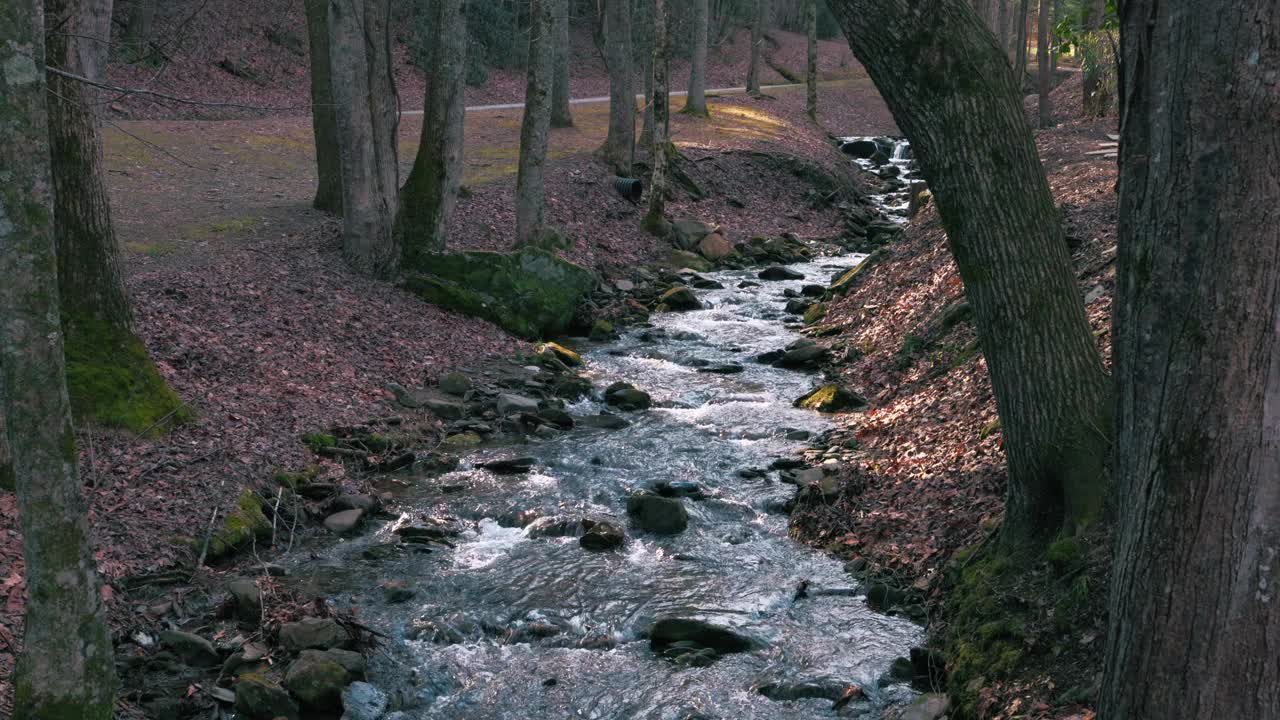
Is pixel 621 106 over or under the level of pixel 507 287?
over

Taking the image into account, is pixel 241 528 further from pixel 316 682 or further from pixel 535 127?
pixel 535 127

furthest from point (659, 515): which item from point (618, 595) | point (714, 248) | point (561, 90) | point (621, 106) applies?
point (561, 90)

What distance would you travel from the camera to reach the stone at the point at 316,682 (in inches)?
246

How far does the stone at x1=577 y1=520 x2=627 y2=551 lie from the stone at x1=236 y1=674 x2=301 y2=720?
3080mm

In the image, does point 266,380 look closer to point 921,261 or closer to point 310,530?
point 310,530

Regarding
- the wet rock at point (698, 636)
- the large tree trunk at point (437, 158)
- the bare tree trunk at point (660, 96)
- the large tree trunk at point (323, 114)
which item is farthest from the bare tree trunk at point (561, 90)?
the wet rock at point (698, 636)

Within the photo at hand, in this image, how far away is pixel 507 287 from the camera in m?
15.4

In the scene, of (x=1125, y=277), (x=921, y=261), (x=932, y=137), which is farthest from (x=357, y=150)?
(x=1125, y=277)

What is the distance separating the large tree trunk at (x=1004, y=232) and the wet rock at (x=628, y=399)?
6.69 m

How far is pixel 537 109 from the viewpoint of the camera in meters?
16.4

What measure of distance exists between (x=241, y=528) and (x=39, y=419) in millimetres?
3985

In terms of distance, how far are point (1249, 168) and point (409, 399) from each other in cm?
978

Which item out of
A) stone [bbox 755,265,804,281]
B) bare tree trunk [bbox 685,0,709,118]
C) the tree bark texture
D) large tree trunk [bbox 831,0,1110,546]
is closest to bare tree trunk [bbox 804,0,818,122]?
bare tree trunk [bbox 685,0,709,118]

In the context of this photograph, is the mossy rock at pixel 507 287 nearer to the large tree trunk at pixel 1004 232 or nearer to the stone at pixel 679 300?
the stone at pixel 679 300
